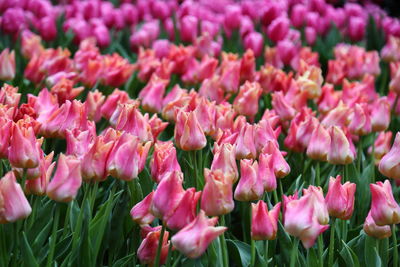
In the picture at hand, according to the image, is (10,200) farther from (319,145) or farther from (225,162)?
(319,145)

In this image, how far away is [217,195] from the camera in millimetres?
1322

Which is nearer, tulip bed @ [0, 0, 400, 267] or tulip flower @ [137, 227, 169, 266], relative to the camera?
tulip bed @ [0, 0, 400, 267]

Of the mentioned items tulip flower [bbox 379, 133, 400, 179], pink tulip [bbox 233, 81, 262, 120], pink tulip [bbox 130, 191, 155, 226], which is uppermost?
pink tulip [bbox 130, 191, 155, 226]

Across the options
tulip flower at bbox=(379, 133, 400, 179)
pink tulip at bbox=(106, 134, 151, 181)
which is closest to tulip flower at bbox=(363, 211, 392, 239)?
tulip flower at bbox=(379, 133, 400, 179)

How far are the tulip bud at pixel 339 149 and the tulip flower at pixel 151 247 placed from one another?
0.56 metres

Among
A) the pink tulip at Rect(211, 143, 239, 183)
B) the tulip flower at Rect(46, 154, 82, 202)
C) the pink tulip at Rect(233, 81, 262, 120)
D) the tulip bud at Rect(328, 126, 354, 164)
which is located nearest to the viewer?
the tulip flower at Rect(46, 154, 82, 202)

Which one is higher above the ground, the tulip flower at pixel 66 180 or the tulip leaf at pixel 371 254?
the tulip flower at pixel 66 180

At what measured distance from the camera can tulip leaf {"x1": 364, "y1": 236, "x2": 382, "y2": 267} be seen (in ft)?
5.11

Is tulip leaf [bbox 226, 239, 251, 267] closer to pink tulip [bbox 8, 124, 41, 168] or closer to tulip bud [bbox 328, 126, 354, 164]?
tulip bud [bbox 328, 126, 354, 164]

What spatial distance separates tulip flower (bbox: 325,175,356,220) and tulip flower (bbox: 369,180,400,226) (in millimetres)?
67

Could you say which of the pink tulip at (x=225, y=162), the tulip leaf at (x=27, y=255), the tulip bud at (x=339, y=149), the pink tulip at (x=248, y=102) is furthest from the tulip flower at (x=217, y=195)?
the pink tulip at (x=248, y=102)

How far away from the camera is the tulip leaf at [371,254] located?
1.56m

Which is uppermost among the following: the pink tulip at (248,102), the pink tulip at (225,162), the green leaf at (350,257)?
the pink tulip at (225,162)

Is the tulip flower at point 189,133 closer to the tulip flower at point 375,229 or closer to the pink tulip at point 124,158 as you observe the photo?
the pink tulip at point 124,158
